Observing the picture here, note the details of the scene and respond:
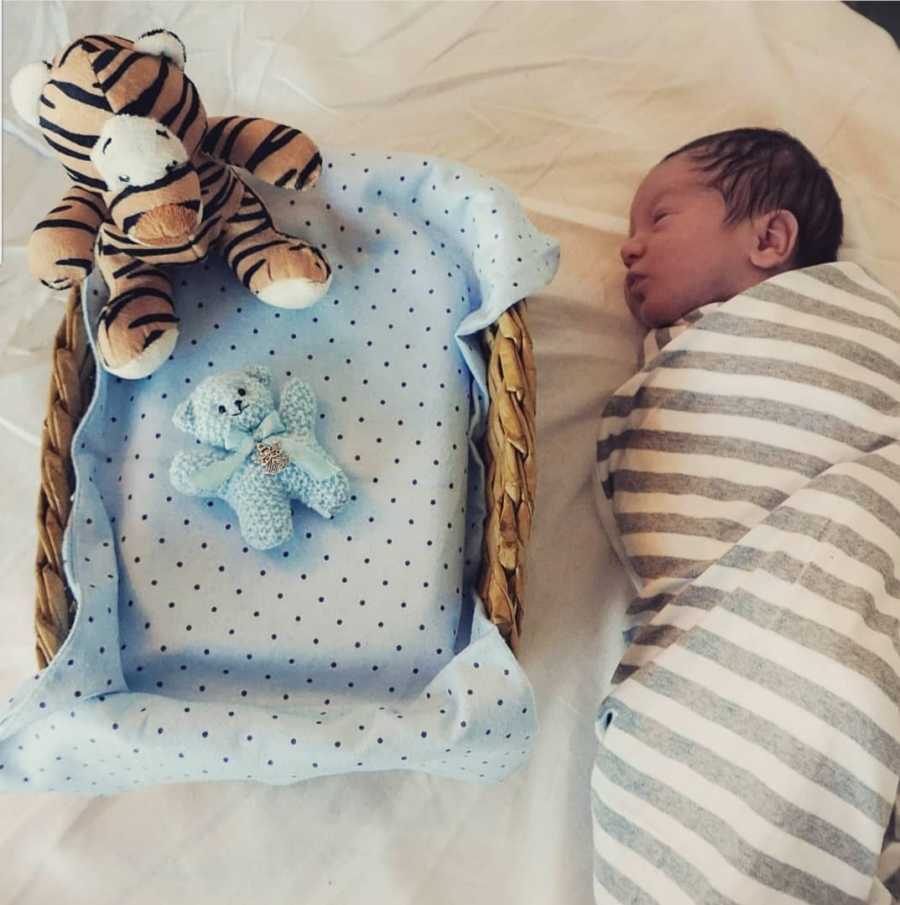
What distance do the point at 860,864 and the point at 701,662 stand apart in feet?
0.61

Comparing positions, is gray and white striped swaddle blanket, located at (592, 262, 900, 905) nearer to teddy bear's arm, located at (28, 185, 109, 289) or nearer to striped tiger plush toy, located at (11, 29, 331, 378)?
striped tiger plush toy, located at (11, 29, 331, 378)

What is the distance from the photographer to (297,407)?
0.79 metres

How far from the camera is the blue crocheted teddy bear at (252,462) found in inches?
29.6

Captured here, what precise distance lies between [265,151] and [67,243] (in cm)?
17

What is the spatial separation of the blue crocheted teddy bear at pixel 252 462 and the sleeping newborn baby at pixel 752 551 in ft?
1.00

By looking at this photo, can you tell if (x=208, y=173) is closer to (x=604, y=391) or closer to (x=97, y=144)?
(x=97, y=144)

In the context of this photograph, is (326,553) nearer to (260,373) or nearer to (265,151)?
(260,373)

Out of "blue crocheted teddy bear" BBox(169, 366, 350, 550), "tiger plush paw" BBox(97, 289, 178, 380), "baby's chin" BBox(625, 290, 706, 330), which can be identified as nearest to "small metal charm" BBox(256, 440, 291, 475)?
"blue crocheted teddy bear" BBox(169, 366, 350, 550)

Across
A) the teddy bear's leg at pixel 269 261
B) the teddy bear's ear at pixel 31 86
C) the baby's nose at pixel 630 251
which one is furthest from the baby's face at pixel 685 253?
the teddy bear's ear at pixel 31 86

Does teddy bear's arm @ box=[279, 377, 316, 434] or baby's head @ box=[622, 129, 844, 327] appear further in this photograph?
baby's head @ box=[622, 129, 844, 327]

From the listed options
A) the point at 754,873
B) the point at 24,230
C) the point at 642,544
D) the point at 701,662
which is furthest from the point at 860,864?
the point at 24,230

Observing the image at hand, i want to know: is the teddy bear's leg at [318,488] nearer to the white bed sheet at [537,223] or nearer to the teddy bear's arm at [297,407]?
the teddy bear's arm at [297,407]

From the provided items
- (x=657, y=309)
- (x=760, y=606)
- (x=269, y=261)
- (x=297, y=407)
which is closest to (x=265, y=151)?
(x=269, y=261)

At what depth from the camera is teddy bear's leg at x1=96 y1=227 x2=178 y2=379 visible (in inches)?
30.7
